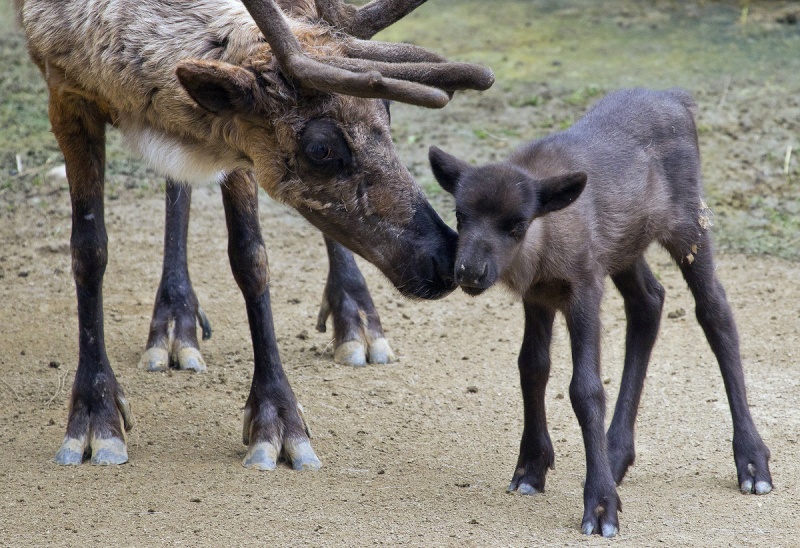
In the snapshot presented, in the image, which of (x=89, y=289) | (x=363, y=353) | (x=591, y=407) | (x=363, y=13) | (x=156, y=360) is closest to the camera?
(x=591, y=407)

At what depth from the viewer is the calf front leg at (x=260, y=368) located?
5.30m

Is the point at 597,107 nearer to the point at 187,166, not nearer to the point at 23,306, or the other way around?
the point at 187,166

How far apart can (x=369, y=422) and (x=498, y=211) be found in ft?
6.24

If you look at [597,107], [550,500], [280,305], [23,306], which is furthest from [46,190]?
[550,500]

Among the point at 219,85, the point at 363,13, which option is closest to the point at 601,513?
the point at 219,85

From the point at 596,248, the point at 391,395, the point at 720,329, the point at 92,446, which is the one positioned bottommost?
the point at 391,395

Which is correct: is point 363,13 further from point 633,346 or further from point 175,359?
point 175,359

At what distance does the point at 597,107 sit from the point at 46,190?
576 cm

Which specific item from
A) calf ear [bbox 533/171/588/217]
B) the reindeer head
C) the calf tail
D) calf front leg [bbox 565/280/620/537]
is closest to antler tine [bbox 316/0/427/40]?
the reindeer head

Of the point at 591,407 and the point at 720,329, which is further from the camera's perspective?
the point at 720,329

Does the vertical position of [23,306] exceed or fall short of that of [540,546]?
it falls short

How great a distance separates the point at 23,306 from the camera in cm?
763

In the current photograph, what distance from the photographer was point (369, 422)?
19.1ft

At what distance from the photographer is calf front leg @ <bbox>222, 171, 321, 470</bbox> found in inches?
209
